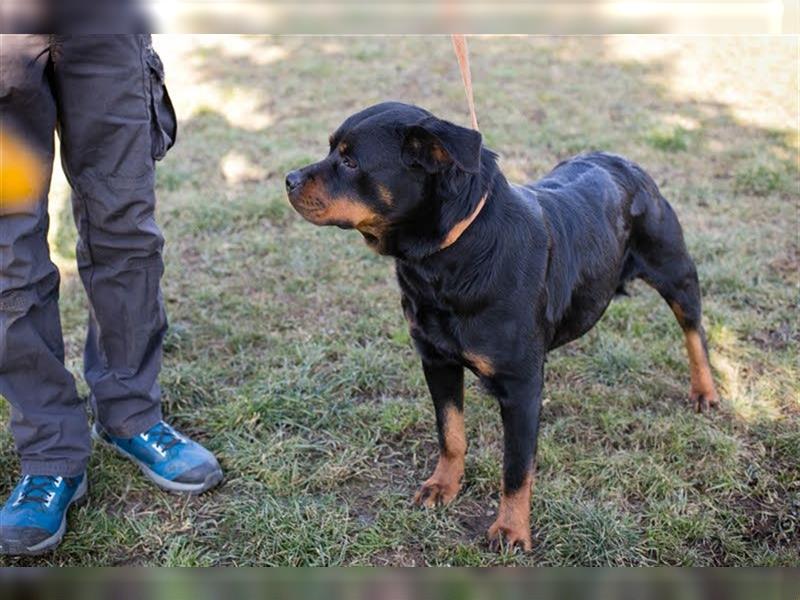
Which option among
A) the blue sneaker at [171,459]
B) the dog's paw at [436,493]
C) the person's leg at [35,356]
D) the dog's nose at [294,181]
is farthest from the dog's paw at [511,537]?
the person's leg at [35,356]

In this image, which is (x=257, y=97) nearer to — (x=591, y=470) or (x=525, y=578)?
(x=591, y=470)

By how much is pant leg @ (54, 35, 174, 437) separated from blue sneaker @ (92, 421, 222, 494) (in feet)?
0.19

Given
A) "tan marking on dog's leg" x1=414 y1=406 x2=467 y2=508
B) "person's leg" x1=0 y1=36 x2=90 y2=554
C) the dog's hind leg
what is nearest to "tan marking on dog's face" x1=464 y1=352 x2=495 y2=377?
"tan marking on dog's leg" x1=414 y1=406 x2=467 y2=508

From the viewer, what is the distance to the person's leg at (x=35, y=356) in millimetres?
2486

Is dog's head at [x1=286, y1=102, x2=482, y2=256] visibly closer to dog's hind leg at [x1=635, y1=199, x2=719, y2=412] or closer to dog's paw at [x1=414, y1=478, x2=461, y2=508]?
dog's paw at [x1=414, y1=478, x2=461, y2=508]

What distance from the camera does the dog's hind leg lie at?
10.9ft

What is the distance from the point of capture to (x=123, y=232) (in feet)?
9.31

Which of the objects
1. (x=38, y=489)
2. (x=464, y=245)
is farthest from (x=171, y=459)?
(x=464, y=245)

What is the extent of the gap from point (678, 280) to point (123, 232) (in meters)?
2.20

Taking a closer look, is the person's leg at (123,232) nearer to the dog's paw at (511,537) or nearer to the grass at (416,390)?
the grass at (416,390)

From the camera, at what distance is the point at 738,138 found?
6.24m

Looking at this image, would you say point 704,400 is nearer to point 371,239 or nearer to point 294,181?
point 371,239

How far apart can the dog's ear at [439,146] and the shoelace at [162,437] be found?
1438 mm

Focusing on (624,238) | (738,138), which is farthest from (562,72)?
(624,238)
